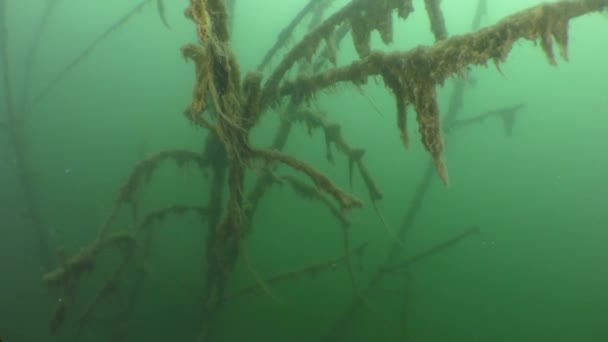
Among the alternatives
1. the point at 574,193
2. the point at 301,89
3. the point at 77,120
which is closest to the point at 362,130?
the point at 574,193

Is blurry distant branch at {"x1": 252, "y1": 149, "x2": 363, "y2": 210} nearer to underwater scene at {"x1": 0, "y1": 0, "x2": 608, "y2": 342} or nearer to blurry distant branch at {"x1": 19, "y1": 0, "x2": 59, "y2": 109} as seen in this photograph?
underwater scene at {"x1": 0, "y1": 0, "x2": 608, "y2": 342}

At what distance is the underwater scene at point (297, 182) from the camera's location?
87.0 inches

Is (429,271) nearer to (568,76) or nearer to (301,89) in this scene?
(301,89)

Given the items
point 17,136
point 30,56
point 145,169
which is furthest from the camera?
point 17,136

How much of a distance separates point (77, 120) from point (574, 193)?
1219 inches

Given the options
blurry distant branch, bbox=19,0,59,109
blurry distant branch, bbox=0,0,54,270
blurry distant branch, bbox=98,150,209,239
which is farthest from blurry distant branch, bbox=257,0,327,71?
blurry distant branch, bbox=0,0,54,270

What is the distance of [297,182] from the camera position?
3510mm

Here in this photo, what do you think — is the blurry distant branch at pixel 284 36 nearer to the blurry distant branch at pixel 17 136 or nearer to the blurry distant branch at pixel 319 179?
the blurry distant branch at pixel 319 179

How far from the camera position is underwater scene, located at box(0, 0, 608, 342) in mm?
2211

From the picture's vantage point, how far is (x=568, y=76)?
4300cm

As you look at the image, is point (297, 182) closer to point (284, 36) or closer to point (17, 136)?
point (284, 36)

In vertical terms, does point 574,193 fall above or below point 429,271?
below

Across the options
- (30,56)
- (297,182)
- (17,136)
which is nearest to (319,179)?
(297,182)

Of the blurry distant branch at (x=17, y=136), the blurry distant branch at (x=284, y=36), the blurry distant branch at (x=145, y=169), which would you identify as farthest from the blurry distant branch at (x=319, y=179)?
the blurry distant branch at (x=17, y=136)
